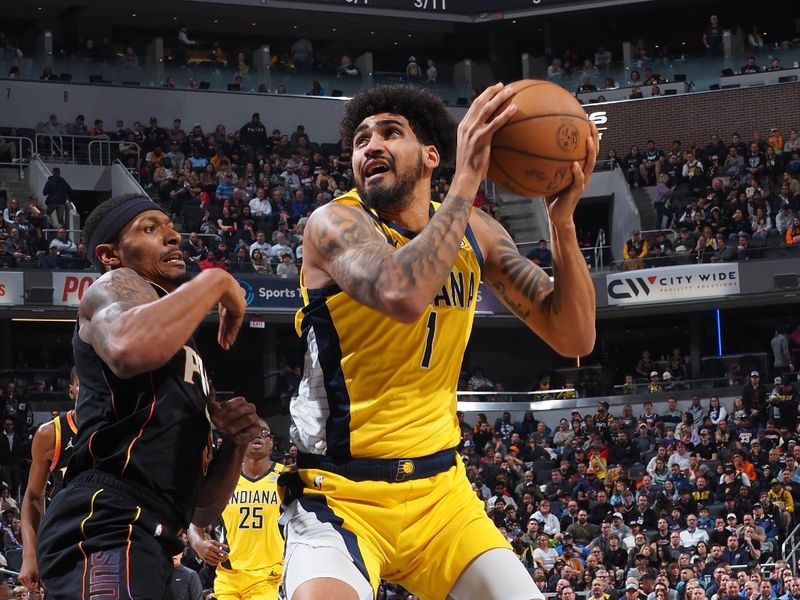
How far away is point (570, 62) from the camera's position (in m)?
36.9

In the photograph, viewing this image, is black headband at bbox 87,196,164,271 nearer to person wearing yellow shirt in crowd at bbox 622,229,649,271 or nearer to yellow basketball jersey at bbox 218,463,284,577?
yellow basketball jersey at bbox 218,463,284,577

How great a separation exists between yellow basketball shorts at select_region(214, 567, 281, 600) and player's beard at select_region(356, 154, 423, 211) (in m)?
6.54

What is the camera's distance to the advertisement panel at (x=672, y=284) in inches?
1086

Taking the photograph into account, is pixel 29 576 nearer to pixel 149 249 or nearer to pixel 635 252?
pixel 149 249

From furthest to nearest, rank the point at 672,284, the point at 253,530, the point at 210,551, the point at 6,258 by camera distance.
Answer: the point at 672,284, the point at 6,258, the point at 253,530, the point at 210,551

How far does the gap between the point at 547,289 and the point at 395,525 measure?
1.17 metres

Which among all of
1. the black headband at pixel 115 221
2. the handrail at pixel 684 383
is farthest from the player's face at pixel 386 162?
the handrail at pixel 684 383

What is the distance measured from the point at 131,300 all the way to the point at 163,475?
2.17 ft

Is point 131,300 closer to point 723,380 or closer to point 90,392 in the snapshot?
point 90,392

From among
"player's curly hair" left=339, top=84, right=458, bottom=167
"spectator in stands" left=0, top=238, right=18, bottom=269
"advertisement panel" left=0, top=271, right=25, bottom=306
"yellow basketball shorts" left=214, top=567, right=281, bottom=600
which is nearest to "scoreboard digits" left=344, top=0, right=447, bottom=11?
"spectator in stands" left=0, top=238, right=18, bottom=269

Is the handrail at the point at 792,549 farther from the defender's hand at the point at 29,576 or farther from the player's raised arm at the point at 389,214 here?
the player's raised arm at the point at 389,214

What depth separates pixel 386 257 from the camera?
13.6 ft

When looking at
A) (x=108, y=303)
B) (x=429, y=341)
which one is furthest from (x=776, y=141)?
(x=108, y=303)

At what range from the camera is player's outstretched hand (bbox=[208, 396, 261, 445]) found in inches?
185
